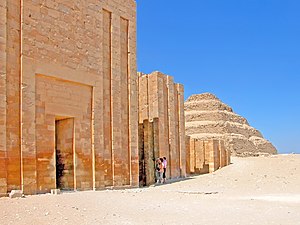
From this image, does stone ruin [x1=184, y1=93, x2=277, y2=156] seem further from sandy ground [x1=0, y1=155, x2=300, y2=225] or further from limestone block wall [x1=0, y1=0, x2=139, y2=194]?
sandy ground [x1=0, y1=155, x2=300, y2=225]

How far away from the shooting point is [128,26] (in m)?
18.9

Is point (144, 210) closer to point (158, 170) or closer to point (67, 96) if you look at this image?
point (67, 96)

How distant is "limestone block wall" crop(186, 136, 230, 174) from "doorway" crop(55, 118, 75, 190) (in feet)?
44.2

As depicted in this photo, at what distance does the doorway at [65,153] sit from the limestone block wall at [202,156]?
13.5 meters

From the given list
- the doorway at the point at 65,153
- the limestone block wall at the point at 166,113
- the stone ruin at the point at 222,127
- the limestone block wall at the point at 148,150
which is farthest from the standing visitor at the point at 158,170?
the stone ruin at the point at 222,127

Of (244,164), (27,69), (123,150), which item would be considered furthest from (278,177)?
(27,69)

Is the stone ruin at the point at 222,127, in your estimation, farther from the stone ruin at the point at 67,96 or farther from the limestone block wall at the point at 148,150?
the stone ruin at the point at 67,96

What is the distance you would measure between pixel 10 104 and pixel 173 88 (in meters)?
13.8

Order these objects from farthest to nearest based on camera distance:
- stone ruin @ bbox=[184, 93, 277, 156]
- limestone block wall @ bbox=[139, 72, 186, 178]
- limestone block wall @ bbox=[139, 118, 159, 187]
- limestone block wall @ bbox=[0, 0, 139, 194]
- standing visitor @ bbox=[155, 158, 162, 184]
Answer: stone ruin @ bbox=[184, 93, 277, 156], limestone block wall @ bbox=[139, 72, 186, 178], limestone block wall @ bbox=[139, 118, 159, 187], standing visitor @ bbox=[155, 158, 162, 184], limestone block wall @ bbox=[0, 0, 139, 194]

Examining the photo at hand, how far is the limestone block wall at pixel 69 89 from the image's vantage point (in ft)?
42.2

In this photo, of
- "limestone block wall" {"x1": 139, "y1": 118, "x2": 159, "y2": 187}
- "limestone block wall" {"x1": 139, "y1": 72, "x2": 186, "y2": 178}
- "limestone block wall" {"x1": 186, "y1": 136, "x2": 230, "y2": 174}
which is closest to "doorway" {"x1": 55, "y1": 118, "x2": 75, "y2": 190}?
"limestone block wall" {"x1": 139, "y1": 118, "x2": 159, "y2": 187}

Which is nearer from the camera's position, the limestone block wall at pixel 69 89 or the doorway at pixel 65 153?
the limestone block wall at pixel 69 89

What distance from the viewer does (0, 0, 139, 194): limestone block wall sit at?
1287cm

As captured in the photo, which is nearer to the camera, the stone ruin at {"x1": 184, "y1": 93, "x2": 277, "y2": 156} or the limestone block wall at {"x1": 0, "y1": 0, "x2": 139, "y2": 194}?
the limestone block wall at {"x1": 0, "y1": 0, "x2": 139, "y2": 194}
